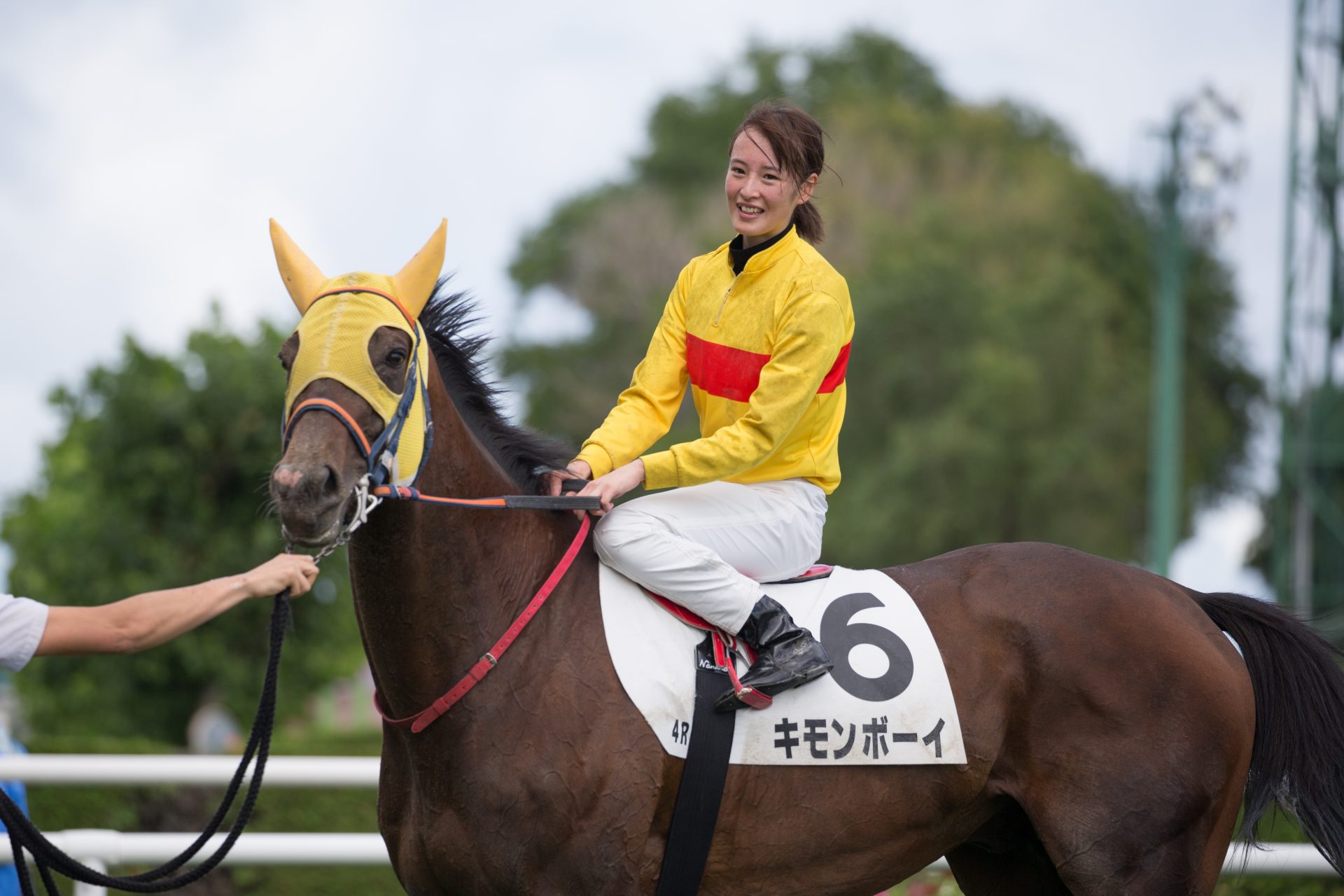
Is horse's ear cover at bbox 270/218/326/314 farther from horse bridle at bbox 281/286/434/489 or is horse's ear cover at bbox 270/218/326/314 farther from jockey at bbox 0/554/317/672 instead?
jockey at bbox 0/554/317/672

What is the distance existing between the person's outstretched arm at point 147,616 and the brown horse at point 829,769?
0.25 m

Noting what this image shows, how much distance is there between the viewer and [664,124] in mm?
40344

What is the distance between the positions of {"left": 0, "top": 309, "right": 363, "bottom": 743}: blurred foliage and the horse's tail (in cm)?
830

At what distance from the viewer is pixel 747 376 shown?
153 inches

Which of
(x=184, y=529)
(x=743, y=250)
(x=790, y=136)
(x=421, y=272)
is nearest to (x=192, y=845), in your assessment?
(x=421, y=272)

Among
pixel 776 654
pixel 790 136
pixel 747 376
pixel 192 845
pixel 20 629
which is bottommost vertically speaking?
pixel 192 845

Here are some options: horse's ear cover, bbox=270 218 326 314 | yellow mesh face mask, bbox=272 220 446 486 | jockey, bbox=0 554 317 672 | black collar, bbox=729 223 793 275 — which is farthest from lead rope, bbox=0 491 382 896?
black collar, bbox=729 223 793 275

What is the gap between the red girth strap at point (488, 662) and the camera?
136 inches

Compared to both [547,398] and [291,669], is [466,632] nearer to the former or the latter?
[291,669]

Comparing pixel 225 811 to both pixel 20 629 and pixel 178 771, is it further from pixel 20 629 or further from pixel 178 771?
pixel 178 771

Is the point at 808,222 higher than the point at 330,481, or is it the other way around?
the point at 808,222

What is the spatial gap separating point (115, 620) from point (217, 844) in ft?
8.19

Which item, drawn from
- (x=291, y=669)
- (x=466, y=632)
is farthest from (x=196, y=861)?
(x=291, y=669)

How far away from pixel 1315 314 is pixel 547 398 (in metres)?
22.3
